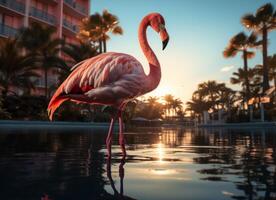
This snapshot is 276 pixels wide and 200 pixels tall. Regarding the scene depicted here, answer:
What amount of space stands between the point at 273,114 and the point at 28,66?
80.4 feet

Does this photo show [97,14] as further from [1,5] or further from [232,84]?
[232,84]

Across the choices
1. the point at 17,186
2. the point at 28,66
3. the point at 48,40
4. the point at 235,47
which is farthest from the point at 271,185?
the point at 235,47

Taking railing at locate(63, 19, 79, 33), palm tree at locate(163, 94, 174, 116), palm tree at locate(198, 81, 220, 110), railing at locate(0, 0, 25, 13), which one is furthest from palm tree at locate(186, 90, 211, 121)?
railing at locate(0, 0, 25, 13)

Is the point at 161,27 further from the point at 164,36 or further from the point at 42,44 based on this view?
the point at 42,44

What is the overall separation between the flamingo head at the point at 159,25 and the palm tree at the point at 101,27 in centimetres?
2956

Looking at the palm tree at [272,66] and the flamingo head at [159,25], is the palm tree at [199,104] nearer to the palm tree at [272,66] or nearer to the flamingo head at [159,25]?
the palm tree at [272,66]

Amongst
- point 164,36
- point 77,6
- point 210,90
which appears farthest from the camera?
point 210,90

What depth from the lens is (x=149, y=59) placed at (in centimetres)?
371

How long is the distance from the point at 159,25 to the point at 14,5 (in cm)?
3314

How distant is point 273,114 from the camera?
31078 millimetres

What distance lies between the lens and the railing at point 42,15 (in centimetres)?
3537

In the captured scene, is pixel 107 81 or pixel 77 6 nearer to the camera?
pixel 107 81

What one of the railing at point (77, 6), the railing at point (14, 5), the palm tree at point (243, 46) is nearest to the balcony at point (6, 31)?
the railing at point (14, 5)

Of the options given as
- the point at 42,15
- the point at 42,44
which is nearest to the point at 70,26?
the point at 42,15
